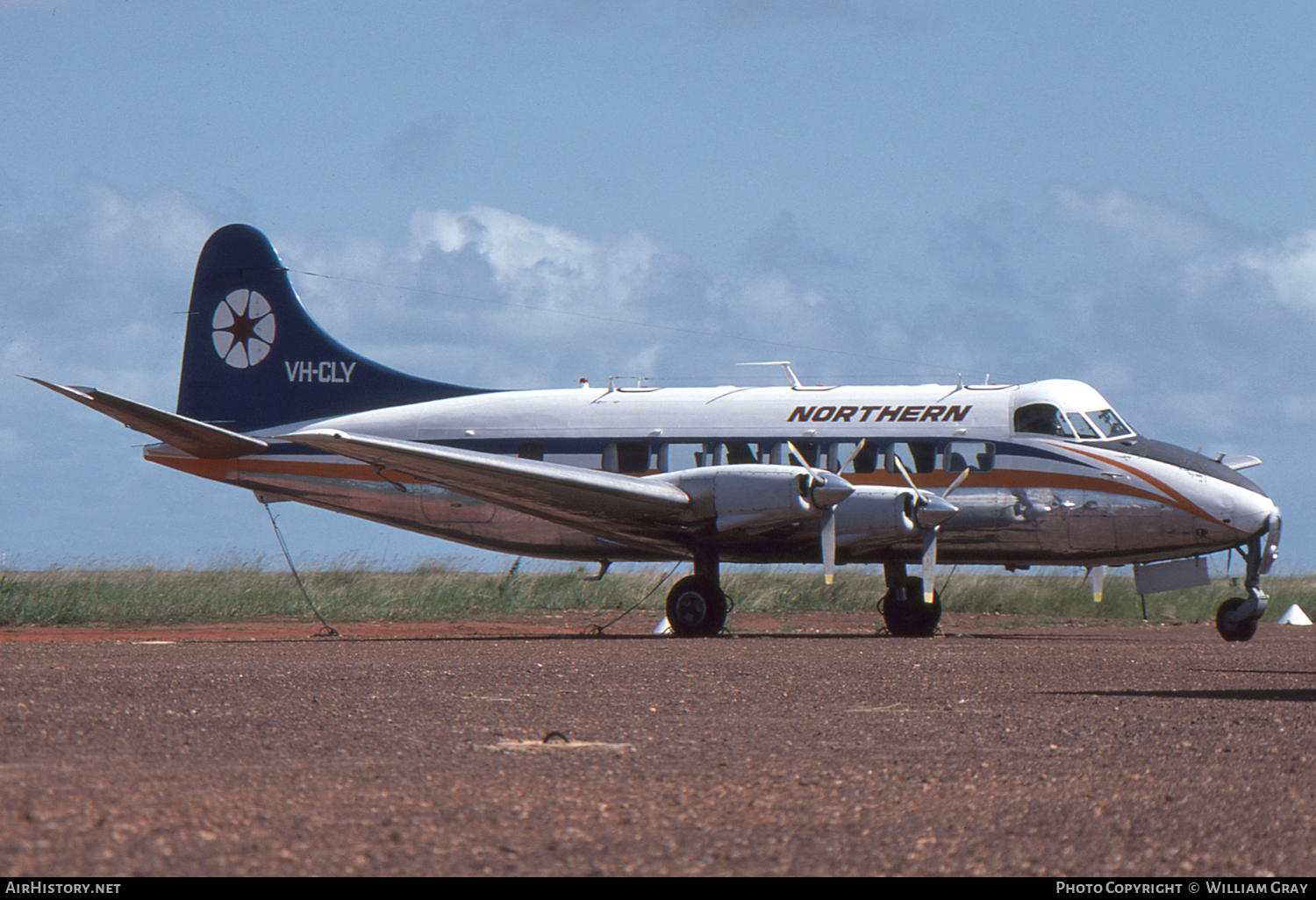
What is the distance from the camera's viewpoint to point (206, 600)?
26.5 metres

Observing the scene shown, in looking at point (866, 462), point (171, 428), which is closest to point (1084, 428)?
point (866, 462)

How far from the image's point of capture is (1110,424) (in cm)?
1861

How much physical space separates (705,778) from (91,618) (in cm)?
2067

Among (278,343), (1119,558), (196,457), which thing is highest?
(278,343)

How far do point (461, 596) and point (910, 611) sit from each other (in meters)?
12.0

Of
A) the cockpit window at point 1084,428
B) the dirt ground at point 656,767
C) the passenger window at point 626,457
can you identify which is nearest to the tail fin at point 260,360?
the passenger window at point 626,457

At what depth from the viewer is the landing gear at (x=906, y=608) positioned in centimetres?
1989

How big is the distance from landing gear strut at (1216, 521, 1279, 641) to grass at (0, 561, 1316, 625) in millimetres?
8075

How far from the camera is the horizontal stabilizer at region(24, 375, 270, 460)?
17.6 meters

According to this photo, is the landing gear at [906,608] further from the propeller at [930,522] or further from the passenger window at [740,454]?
the passenger window at [740,454]
